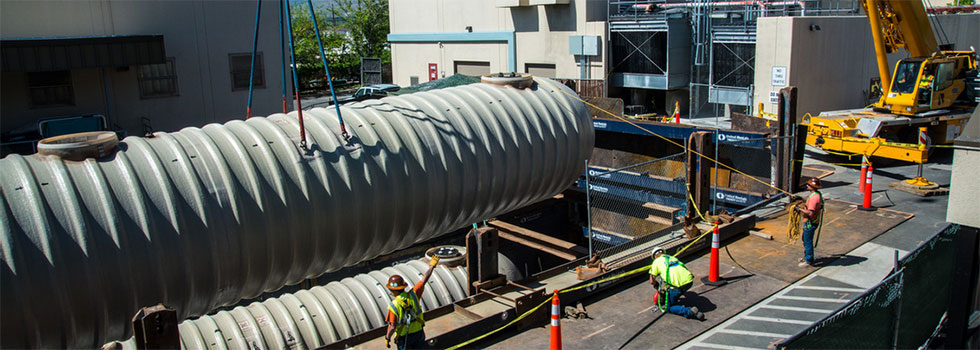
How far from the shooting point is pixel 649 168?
16.2 m

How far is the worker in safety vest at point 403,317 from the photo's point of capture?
7.31 m

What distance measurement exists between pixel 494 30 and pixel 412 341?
92.1 feet

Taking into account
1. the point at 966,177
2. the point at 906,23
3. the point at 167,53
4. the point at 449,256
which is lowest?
the point at 449,256

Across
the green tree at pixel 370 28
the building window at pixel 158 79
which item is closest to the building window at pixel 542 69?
the building window at pixel 158 79

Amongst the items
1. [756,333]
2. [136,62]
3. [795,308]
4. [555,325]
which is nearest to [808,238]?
A: [795,308]

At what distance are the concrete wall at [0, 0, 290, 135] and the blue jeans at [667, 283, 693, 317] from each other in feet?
55.2

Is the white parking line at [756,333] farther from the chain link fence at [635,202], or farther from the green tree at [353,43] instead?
the green tree at [353,43]

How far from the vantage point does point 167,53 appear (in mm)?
20688

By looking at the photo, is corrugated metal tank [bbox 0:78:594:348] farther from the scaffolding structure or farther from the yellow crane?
the scaffolding structure

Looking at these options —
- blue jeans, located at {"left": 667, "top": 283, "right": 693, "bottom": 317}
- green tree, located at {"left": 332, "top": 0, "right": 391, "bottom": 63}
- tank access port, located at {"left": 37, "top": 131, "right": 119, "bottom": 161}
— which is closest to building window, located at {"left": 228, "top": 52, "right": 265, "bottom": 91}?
tank access port, located at {"left": 37, "top": 131, "right": 119, "bottom": 161}

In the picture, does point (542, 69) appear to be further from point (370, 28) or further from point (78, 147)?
point (370, 28)

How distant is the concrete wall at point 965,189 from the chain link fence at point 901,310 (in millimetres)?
227

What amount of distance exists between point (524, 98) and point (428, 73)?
2682 cm

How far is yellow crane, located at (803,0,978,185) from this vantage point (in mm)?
18844
